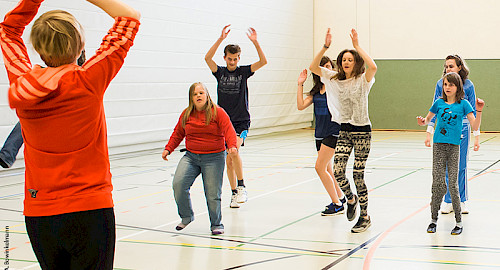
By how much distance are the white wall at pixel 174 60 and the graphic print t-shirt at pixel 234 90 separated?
4.24 meters

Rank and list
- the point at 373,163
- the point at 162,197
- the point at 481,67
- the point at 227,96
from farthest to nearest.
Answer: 1. the point at 481,67
2. the point at 373,163
3. the point at 162,197
4. the point at 227,96

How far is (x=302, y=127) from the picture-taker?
2100 cm

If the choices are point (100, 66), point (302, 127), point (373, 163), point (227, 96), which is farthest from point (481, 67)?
point (100, 66)

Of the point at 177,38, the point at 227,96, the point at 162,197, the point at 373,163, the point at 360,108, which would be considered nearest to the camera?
the point at 360,108

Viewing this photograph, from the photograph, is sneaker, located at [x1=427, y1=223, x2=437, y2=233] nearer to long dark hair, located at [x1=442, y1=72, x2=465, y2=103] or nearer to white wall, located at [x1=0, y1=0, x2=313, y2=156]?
long dark hair, located at [x1=442, y1=72, x2=465, y2=103]

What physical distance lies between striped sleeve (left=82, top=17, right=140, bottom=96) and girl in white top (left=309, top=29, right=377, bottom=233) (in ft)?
13.1

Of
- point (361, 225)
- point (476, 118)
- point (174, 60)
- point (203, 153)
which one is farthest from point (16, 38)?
point (174, 60)

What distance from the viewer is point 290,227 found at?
21.0 ft

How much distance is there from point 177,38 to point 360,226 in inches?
363

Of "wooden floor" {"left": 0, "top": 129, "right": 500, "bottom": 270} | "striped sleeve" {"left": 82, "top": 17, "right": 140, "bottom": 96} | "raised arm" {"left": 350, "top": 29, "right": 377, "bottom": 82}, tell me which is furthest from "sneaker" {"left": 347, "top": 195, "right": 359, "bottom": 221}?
"striped sleeve" {"left": 82, "top": 17, "right": 140, "bottom": 96}

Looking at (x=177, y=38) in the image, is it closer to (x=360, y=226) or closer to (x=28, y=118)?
(x=360, y=226)

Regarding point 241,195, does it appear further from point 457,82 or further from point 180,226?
point 457,82

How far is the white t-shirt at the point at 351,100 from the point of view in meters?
6.05

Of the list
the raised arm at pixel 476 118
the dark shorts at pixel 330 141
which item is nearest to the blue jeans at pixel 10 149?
the dark shorts at pixel 330 141
